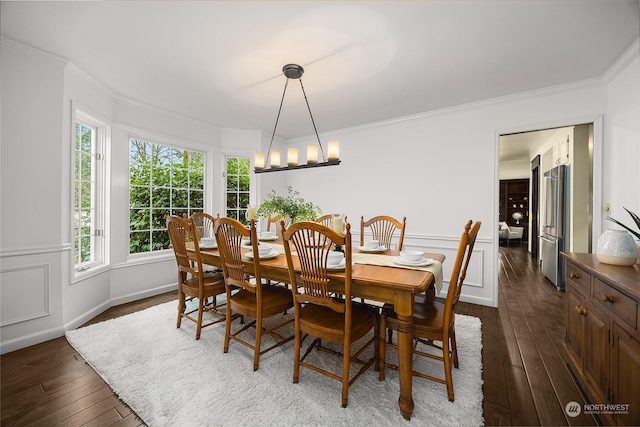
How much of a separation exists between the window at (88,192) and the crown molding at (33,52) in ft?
1.71

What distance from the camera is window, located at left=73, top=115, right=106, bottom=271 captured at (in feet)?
9.78

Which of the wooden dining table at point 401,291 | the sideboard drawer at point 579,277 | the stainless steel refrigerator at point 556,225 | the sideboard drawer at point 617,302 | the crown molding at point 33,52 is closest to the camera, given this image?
the sideboard drawer at point 617,302

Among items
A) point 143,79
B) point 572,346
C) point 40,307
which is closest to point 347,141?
point 143,79

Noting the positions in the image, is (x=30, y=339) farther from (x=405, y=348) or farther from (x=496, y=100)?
(x=496, y=100)

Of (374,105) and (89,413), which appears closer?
(89,413)

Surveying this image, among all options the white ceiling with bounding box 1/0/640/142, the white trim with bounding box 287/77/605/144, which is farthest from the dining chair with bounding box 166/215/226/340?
the white trim with bounding box 287/77/605/144

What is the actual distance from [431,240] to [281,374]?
2.74 m

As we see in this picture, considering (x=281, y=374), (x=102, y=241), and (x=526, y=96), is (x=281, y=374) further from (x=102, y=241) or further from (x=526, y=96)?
(x=526, y=96)

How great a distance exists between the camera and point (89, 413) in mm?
1641

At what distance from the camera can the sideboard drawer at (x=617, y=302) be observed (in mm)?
1264

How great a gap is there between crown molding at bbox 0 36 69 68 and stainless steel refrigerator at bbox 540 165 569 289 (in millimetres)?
6315

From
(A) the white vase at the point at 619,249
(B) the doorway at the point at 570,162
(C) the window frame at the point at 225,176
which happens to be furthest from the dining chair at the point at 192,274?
(B) the doorway at the point at 570,162

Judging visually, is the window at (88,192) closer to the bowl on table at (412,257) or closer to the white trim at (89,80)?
the white trim at (89,80)

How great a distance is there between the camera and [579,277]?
1864mm
